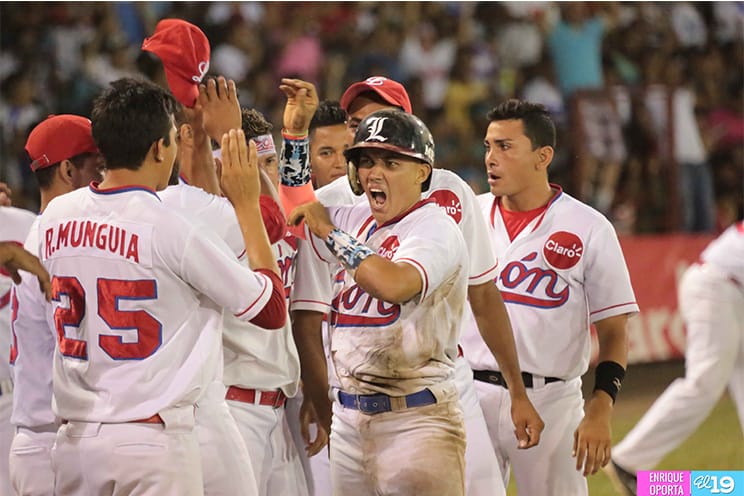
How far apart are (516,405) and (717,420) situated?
550 cm

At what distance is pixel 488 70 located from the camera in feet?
47.0

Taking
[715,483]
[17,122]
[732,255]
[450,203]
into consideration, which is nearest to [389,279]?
→ [450,203]

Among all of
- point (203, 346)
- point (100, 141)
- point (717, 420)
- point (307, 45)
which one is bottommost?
point (717, 420)

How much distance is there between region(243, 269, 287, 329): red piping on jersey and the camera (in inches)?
150

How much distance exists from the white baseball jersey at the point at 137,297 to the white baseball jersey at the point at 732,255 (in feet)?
15.0

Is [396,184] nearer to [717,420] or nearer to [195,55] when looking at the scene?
[195,55]

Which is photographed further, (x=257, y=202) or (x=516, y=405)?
(x=516, y=405)

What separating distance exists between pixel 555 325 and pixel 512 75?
938 centimetres

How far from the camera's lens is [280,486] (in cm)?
476

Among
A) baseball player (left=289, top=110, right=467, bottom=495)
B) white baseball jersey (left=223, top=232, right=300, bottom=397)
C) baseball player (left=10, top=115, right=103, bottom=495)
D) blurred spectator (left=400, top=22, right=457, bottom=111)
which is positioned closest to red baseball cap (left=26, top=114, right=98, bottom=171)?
baseball player (left=10, top=115, right=103, bottom=495)

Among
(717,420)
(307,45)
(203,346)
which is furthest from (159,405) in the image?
(307,45)

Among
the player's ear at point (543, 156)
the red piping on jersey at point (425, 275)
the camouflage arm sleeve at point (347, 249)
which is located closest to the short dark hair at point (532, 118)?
the player's ear at point (543, 156)

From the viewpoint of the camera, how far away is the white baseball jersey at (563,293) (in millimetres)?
5285

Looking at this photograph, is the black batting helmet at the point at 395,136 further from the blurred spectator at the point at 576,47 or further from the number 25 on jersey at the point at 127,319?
the blurred spectator at the point at 576,47
